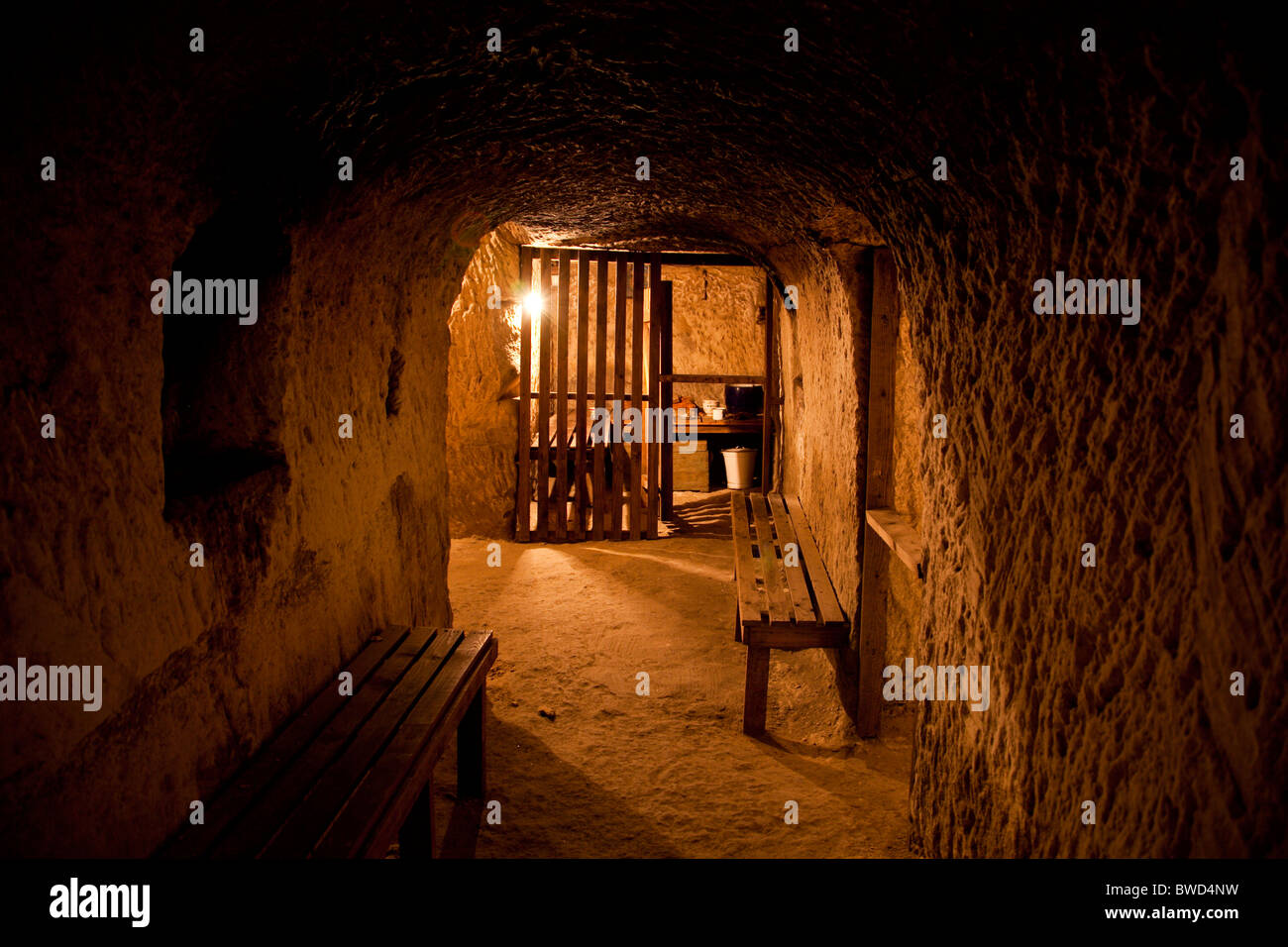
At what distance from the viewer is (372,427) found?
3049 mm

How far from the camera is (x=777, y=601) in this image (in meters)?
4.05

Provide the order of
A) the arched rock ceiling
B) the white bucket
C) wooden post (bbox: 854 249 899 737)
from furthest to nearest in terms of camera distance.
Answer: the white bucket → wooden post (bbox: 854 249 899 737) → the arched rock ceiling

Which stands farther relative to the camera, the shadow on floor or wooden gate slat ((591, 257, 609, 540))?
wooden gate slat ((591, 257, 609, 540))

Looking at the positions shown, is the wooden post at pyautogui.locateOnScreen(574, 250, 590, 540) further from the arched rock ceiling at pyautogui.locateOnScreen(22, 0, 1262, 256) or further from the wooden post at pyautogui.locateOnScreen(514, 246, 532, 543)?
the arched rock ceiling at pyautogui.locateOnScreen(22, 0, 1262, 256)

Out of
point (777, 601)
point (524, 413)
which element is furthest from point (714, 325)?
point (777, 601)

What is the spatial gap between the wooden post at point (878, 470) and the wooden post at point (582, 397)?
143 inches

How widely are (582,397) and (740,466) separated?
11.7 feet

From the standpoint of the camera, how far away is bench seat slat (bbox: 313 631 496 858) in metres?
1.76

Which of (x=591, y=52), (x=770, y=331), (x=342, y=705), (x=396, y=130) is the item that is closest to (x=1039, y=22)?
(x=591, y=52)

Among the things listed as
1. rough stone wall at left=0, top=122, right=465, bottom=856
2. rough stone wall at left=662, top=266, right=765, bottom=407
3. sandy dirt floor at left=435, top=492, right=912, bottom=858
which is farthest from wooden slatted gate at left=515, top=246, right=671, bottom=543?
rough stone wall at left=0, top=122, right=465, bottom=856

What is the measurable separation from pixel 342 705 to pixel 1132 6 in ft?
8.12

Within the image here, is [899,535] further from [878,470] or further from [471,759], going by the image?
[471,759]

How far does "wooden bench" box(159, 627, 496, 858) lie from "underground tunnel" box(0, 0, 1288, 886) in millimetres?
14

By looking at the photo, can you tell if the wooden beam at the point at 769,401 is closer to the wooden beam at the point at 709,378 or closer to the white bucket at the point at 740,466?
the wooden beam at the point at 709,378
